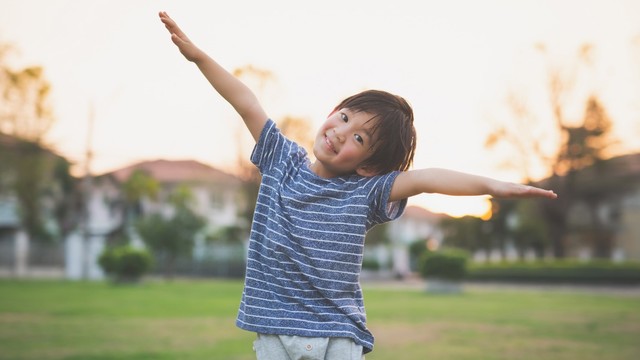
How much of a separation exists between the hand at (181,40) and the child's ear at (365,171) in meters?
0.56

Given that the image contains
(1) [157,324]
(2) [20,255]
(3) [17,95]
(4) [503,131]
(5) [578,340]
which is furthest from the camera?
(4) [503,131]

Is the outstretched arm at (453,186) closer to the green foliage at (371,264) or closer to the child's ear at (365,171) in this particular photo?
the child's ear at (365,171)

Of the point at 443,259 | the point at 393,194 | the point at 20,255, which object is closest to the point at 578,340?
the point at 393,194

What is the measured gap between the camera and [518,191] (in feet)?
5.54

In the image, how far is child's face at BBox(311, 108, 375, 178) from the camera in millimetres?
1906

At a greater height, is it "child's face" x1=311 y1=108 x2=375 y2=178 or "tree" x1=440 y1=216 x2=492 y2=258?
"tree" x1=440 y1=216 x2=492 y2=258

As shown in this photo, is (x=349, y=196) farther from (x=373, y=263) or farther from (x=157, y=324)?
(x=373, y=263)

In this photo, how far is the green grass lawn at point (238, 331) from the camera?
6.45m

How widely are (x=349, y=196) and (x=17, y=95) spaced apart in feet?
87.7

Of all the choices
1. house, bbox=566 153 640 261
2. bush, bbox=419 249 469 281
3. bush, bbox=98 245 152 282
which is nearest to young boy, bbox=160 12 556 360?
bush, bbox=419 249 469 281

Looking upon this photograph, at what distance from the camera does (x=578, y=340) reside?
7906 mm

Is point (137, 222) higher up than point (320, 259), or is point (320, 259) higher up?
point (137, 222)

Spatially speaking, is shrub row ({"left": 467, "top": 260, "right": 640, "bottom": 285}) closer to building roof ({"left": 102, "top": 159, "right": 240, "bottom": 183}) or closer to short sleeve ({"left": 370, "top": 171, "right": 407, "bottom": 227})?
building roof ({"left": 102, "top": 159, "right": 240, "bottom": 183})

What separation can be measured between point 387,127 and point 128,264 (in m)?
21.4
